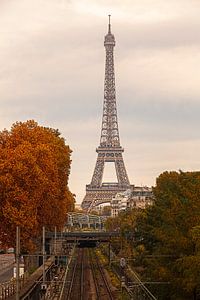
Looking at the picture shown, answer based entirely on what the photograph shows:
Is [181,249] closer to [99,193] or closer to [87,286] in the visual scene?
[87,286]

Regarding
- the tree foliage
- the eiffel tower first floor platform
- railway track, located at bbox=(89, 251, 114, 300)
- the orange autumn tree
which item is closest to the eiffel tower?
the eiffel tower first floor platform

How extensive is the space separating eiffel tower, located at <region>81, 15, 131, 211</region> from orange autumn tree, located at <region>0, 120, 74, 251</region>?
127 m

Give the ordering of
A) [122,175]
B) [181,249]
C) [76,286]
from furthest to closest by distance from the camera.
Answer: [122,175] < [76,286] < [181,249]

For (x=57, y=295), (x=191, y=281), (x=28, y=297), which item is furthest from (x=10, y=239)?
(x=191, y=281)

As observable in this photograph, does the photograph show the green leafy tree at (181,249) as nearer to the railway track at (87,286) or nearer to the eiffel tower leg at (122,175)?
the railway track at (87,286)

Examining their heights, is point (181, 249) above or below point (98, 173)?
below

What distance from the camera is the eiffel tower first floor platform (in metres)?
177

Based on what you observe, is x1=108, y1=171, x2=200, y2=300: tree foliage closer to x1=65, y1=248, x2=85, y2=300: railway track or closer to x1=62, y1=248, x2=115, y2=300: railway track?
x1=62, y1=248, x2=115, y2=300: railway track

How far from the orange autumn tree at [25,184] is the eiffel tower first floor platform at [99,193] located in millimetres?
127227

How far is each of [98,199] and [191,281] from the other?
152 m

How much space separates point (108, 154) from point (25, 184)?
458 ft

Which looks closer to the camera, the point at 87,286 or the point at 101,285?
the point at 101,285

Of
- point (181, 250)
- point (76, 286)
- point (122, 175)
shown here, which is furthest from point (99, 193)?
point (181, 250)

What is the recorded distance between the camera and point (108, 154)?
184 m
